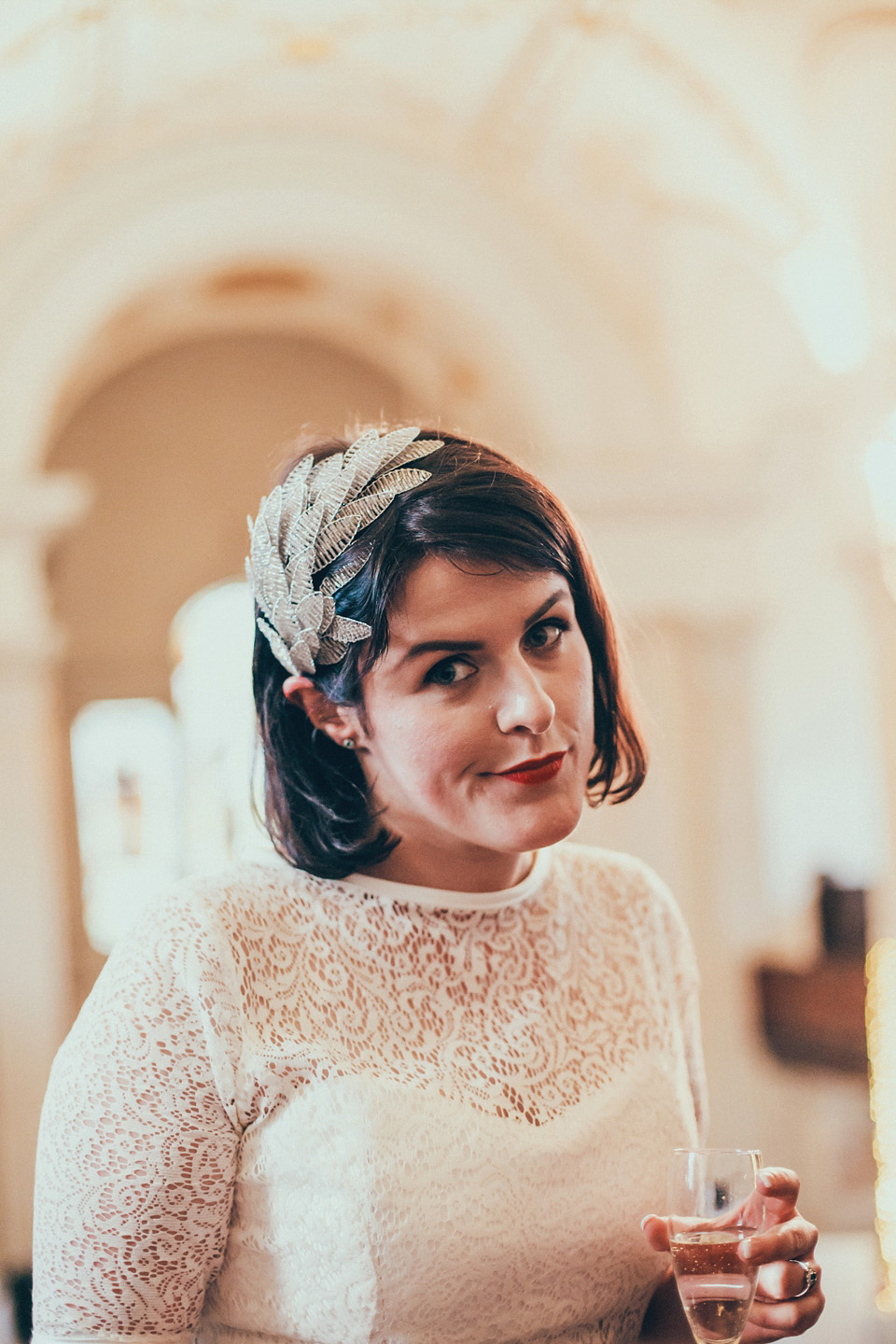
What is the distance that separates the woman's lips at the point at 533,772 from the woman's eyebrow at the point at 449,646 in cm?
16

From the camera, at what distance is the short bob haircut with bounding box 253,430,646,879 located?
1.86 meters

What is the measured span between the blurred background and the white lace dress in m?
5.71

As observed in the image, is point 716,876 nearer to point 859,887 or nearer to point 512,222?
point 859,887

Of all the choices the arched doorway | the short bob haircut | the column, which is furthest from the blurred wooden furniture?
the short bob haircut

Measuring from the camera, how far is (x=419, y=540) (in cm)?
186

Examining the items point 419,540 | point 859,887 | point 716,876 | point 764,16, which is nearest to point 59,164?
point 764,16

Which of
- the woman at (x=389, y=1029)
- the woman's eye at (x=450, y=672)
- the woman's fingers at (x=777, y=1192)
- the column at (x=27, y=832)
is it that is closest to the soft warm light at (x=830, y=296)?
the column at (x=27, y=832)

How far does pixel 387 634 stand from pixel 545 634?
211 mm

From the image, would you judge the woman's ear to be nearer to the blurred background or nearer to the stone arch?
the blurred background

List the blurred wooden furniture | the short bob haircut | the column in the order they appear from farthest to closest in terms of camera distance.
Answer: the column
the blurred wooden furniture
the short bob haircut

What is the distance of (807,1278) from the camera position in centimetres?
176

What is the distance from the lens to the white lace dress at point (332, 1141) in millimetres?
1751

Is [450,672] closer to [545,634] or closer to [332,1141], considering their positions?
[545,634]

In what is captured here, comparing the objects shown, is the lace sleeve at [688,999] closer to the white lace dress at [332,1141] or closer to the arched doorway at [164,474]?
the white lace dress at [332,1141]
